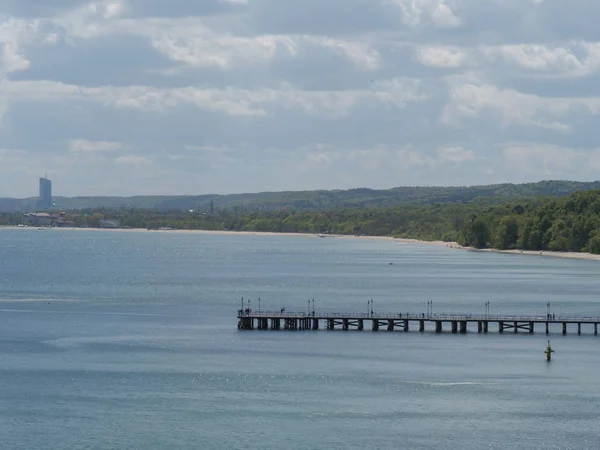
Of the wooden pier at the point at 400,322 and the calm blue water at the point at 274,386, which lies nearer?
the calm blue water at the point at 274,386

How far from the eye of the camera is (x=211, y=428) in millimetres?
74500

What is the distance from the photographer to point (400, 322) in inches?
4889

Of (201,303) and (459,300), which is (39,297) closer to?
(201,303)

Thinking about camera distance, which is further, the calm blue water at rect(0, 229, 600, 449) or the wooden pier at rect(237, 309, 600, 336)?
the wooden pier at rect(237, 309, 600, 336)

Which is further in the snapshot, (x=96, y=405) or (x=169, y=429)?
(x=96, y=405)

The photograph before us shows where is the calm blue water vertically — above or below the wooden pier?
below

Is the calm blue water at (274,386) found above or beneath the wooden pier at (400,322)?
beneath

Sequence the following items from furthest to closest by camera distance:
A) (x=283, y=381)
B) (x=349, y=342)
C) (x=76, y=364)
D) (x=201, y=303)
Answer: (x=201, y=303)
(x=349, y=342)
(x=76, y=364)
(x=283, y=381)

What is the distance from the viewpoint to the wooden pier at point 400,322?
11800 cm

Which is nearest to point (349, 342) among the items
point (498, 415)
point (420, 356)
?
point (420, 356)

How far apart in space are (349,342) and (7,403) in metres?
37.4

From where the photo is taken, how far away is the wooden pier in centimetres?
11800

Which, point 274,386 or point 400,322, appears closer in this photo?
point 274,386

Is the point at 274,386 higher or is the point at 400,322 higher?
the point at 400,322
